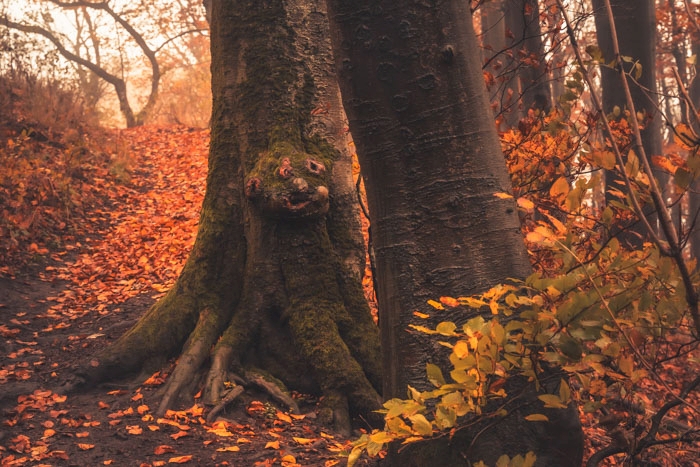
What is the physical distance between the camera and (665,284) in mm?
1833

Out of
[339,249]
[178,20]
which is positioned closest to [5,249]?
[339,249]

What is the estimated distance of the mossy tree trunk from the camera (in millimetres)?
4191

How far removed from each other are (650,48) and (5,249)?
7611 mm

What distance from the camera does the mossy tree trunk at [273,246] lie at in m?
4.19

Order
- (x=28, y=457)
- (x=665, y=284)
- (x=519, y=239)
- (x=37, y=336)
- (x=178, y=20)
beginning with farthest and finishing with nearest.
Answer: (x=178, y=20) → (x=37, y=336) → (x=28, y=457) → (x=519, y=239) → (x=665, y=284)

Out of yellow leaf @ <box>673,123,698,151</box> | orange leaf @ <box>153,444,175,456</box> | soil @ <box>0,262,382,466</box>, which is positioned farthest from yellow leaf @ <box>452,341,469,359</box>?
orange leaf @ <box>153,444,175,456</box>

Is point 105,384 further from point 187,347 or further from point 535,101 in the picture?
point 535,101

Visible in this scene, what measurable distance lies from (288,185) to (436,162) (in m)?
1.98

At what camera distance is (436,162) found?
7.17ft

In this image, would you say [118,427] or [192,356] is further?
[192,356]

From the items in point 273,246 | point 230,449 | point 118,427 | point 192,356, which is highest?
point 273,246

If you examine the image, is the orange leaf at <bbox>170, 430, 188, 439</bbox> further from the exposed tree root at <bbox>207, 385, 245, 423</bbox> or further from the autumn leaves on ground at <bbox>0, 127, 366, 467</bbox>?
the exposed tree root at <bbox>207, 385, 245, 423</bbox>

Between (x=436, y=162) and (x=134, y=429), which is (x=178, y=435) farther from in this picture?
(x=436, y=162)

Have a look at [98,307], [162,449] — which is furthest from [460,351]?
[98,307]
